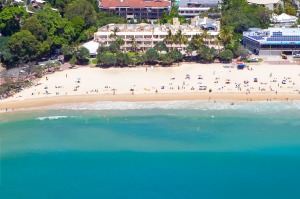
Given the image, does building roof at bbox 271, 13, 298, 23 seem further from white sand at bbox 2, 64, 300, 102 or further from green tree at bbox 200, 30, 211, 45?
white sand at bbox 2, 64, 300, 102

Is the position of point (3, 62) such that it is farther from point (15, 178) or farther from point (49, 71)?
point (15, 178)

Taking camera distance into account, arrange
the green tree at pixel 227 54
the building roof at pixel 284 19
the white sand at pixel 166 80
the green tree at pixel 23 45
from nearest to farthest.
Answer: the white sand at pixel 166 80 → the green tree at pixel 23 45 → the green tree at pixel 227 54 → the building roof at pixel 284 19

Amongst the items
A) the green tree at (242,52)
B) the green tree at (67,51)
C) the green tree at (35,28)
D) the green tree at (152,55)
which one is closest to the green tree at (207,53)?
the green tree at (242,52)

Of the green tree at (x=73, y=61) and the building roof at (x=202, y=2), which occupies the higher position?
the building roof at (x=202, y=2)

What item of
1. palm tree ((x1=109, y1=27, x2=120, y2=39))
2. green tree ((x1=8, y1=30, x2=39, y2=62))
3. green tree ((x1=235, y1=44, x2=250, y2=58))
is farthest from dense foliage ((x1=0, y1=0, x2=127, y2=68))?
green tree ((x1=235, y1=44, x2=250, y2=58))

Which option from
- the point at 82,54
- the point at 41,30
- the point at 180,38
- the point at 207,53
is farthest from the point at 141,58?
the point at 41,30

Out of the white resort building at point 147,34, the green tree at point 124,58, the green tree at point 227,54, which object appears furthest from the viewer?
the white resort building at point 147,34

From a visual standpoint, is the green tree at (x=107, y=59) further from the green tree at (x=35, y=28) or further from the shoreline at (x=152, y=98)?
the shoreline at (x=152, y=98)

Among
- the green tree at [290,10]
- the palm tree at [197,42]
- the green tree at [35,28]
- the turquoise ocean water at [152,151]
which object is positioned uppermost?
the green tree at [290,10]
